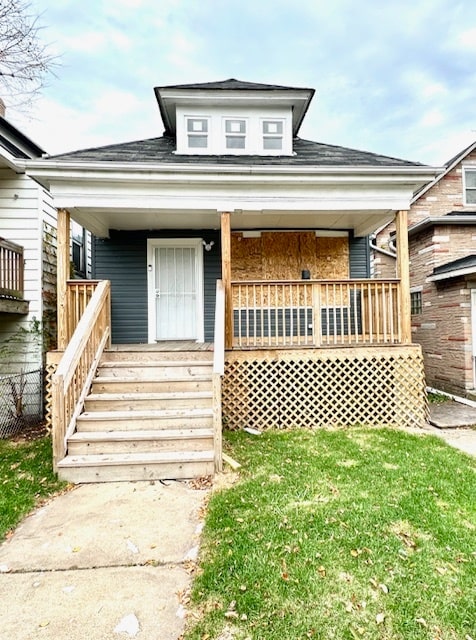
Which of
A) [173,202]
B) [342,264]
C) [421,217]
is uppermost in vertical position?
[421,217]

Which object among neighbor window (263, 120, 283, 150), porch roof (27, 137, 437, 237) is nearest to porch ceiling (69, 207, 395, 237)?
porch roof (27, 137, 437, 237)

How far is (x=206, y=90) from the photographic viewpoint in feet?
22.7

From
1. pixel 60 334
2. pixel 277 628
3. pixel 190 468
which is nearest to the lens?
pixel 277 628

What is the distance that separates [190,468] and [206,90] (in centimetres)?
682

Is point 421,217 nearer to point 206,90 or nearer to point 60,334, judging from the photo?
point 206,90

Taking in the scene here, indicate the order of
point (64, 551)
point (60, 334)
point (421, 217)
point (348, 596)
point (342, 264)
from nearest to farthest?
point (348, 596), point (64, 551), point (60, 334), point (342, 264), point (421, 217)

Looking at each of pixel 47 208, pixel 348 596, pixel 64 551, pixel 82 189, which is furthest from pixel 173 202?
pixel 348 596

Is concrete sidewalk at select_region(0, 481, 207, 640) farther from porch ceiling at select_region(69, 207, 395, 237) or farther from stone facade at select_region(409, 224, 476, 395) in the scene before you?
stone facade at select_region(409, 224, 476, 395)

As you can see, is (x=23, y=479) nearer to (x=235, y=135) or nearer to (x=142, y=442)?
(x=142, y=442)

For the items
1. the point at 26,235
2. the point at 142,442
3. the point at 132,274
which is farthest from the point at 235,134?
the point at 142,442

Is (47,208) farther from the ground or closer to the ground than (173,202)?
farther from the ground

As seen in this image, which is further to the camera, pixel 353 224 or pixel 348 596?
pixel 353 224

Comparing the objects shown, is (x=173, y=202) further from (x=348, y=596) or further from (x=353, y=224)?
(x=348, y=596)

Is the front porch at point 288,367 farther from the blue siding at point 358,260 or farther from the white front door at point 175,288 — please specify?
the blue siding at point 358,260
